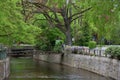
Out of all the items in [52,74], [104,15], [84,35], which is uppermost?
[84,35]

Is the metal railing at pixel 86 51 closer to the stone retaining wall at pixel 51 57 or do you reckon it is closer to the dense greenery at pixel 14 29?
the stone retaining wall at pixel 51 57

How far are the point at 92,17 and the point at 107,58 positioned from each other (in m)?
19.3

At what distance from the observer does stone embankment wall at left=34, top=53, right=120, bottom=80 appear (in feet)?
96.3

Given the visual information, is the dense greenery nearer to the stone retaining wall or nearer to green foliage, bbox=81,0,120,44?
the stone retaining wall

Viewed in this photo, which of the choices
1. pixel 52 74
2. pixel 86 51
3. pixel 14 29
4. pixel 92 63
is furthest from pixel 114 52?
pixel 86 51

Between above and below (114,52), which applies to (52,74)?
below

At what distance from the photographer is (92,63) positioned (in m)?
36.9

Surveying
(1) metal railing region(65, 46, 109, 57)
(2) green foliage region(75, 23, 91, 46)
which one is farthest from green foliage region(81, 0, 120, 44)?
(2) green foliage region(75, 23, 91, 46)

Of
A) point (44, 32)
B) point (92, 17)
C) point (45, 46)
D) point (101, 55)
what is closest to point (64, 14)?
point (44, 32)

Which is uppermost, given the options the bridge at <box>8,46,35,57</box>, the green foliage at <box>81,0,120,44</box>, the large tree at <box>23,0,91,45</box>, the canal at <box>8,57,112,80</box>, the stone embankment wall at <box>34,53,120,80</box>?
the large tree at <box>23,0,91,45</box>

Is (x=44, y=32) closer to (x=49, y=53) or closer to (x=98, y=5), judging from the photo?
(x=49, y=53)

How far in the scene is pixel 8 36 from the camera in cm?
3275

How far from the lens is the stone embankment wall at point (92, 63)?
1156 inches

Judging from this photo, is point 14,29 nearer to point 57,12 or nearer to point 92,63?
point 92,63
